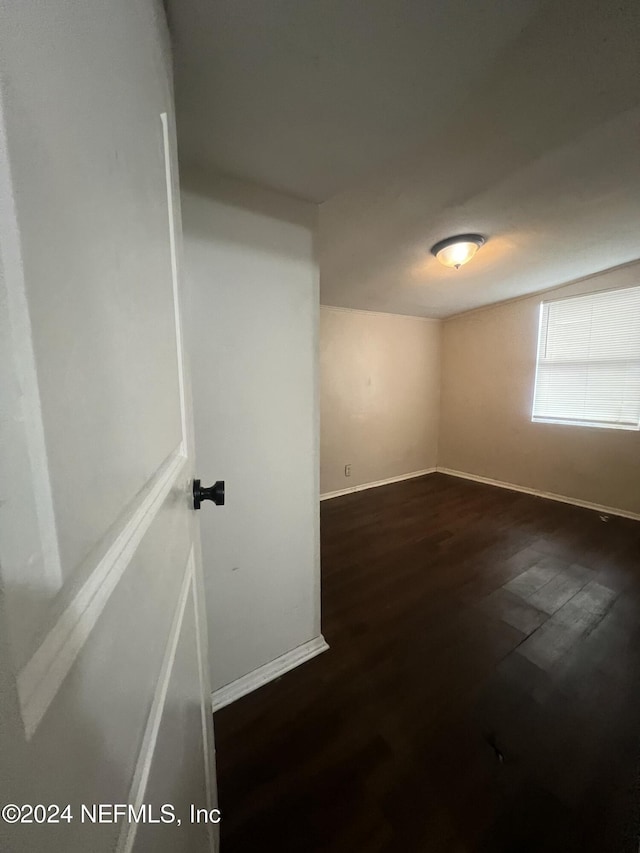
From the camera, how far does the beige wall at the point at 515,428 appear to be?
2.94 m

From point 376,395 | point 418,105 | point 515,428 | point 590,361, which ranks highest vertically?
point 418,105

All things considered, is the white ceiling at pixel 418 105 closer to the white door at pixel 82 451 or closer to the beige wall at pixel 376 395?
the white door at pixel 82 451

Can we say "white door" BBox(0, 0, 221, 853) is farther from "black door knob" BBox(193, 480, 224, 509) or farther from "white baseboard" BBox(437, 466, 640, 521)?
"white baseboard" BBox(437, 466, 640, 521)

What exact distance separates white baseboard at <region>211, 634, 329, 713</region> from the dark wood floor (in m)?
0.03

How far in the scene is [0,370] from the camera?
0.46ft

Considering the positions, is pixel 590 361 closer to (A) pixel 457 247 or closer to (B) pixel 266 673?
(A) pixel 457 247

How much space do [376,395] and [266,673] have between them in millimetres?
2995

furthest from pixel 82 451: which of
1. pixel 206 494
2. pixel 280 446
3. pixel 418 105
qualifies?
pixel 418 105

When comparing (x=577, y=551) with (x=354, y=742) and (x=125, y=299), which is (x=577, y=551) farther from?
(x=125, y=299)

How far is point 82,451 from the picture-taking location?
221mm

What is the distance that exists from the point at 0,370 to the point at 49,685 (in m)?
0.16

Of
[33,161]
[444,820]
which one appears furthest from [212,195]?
[444,820]

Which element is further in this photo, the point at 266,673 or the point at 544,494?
the point at 544,494

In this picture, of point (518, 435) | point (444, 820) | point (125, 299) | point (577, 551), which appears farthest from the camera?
point (518, 435)
